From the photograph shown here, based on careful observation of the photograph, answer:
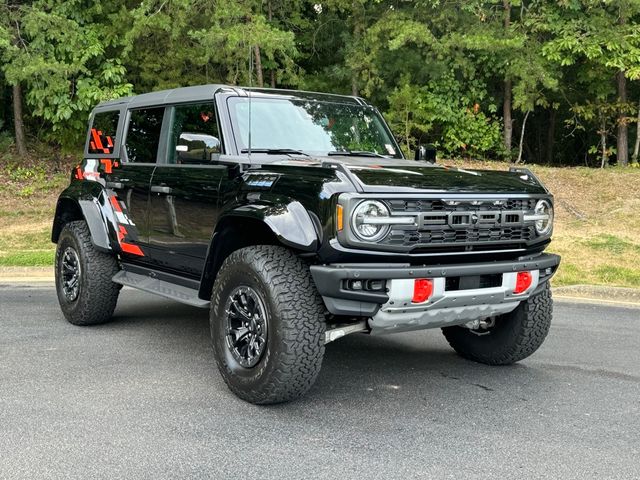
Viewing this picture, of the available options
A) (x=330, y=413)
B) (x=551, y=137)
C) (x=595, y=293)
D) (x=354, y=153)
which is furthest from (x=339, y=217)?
(x=551, y=137)

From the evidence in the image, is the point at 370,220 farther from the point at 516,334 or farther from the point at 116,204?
the point at 116,204

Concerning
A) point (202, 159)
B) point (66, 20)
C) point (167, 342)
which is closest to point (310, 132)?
point (202, 159)

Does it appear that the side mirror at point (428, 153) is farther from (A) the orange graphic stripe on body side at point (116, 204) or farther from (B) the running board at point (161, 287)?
(A) the orange graphic stripe on body side at point (116, 204)

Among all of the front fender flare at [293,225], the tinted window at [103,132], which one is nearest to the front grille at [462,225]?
the front fender flare at [293,225]

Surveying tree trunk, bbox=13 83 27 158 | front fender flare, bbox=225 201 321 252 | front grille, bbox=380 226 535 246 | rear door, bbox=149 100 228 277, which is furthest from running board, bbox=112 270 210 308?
tree trunk, bbox=13 83 27 158

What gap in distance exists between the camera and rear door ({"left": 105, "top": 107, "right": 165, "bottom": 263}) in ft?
19.0

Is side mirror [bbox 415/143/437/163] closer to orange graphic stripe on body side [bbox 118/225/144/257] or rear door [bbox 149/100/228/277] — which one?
rear door [bbox 149/100/228/277]

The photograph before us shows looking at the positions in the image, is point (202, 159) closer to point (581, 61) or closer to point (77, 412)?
point (77, 412)

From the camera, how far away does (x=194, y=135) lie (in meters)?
4.92

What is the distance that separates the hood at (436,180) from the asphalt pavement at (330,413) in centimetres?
136

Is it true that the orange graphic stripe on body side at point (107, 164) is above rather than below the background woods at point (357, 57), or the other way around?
below

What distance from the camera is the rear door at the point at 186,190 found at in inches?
194

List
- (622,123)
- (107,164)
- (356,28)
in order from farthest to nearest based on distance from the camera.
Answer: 1. (622,123)
2. (356,28)
3. (107,164)

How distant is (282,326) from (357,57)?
13888 millimetres
